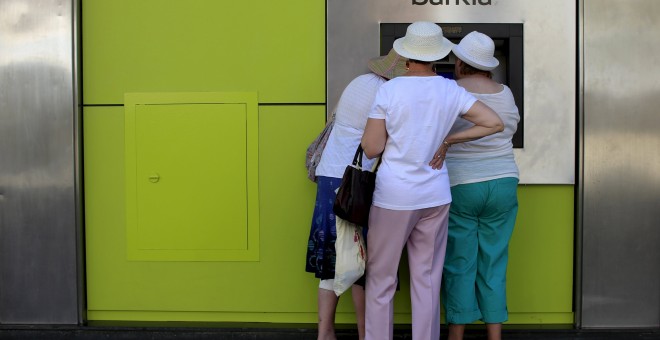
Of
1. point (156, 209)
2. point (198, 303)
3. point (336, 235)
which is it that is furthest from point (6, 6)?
point (336, 235)

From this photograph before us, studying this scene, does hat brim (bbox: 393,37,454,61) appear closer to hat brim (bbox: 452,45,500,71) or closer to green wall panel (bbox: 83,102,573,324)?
hat brim (bbox: 452,45,500,71)

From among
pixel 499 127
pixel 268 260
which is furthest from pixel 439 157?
pixel 268 260

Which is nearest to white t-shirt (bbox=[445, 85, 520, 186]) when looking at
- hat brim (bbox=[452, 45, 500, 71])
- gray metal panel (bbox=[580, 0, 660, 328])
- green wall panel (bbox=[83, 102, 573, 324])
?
hat brim (bbox=[452, 45, 500, 71])

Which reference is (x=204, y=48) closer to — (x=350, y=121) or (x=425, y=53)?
(x=350, y=121)

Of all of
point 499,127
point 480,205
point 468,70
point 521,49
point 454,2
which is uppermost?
point 454,2

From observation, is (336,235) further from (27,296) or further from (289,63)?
(27,296)

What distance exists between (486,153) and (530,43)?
815 mm

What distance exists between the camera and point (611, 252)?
4.07m

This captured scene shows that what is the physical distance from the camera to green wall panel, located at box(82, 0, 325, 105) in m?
4.11

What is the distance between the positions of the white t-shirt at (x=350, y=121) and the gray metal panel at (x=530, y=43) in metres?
0.47

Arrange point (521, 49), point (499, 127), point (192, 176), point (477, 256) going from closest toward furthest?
point (499, 127), point (477, 256), point (521, 49), point (192, 176)

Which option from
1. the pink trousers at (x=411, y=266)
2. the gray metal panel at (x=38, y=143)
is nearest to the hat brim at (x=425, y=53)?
the pink trousers at (x=411, y=266)

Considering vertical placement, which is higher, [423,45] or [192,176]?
[423,45]

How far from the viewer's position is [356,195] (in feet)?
10.5
